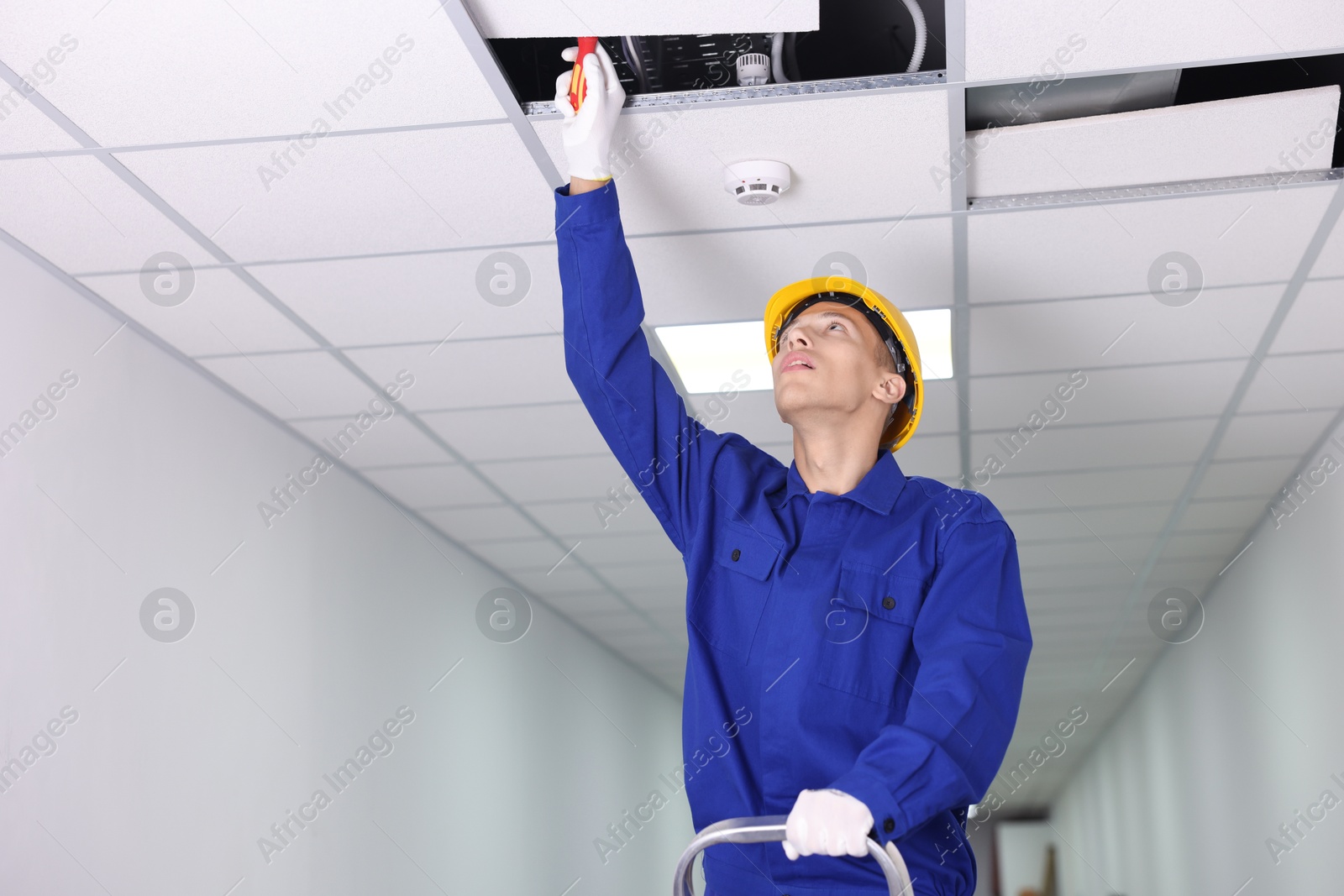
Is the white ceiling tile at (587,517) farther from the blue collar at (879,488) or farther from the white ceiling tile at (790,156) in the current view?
the blue collar at (879,488)

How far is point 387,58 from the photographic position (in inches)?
79.6

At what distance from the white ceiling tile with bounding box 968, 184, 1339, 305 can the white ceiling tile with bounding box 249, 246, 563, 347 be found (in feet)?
3.65

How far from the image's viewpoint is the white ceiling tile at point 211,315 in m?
2.86

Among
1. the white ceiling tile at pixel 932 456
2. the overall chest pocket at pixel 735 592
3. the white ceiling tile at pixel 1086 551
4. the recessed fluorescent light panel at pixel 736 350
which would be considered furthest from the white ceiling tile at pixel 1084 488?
the overall chest pocket at pixel 735 592

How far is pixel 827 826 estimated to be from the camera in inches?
49.6

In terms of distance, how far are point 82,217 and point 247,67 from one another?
0.78m

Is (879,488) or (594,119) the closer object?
(879,488)

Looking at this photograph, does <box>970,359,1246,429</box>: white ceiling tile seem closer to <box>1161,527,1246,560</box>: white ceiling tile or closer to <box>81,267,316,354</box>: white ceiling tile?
<box>1161,527,1246,560</box>: white ceiling tile

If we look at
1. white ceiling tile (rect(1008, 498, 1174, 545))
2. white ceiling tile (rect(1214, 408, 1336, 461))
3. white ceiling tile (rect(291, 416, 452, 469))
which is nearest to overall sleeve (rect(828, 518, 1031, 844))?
white ceiling tile (rect(291, 416, 452, 469))

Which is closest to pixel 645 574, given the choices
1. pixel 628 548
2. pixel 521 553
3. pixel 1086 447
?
pixel 628 548

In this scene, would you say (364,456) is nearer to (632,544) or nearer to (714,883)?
(632,544)

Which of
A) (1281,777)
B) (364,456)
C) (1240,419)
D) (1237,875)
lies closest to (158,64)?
(364,456)

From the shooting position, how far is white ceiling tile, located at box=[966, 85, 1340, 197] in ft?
7.47

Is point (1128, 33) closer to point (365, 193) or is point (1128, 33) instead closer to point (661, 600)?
point (365, 193)
